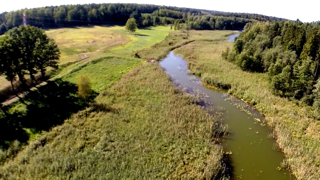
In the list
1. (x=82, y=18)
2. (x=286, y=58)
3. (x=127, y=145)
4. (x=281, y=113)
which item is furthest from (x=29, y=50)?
(x=82, y=18)

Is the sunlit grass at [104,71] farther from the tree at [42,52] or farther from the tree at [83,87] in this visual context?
the tree at [83,87]

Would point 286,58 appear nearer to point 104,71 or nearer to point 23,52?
point 104,71

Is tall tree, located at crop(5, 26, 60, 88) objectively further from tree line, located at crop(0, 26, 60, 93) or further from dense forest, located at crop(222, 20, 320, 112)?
dense forest, located at crop(222, 20, 320, 112)

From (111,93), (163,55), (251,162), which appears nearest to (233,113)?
(251,162)

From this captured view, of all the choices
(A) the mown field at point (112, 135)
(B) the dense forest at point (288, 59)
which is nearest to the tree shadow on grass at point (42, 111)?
(A) the mown field at point (112, 135)

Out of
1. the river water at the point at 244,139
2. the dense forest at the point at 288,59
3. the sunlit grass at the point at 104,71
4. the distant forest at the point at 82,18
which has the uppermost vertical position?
the distant forest at the point at 82,18

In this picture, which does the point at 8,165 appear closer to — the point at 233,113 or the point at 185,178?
the point at 185,178
